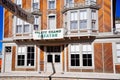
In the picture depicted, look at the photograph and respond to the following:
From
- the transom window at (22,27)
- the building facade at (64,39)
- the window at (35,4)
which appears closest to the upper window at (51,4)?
the building facade at (64,39)

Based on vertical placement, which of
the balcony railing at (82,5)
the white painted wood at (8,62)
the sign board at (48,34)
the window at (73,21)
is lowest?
the white painted wood at (8,62)

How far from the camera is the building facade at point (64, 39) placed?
72.0 feet

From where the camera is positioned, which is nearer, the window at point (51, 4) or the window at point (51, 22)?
the window at point (51, 22)

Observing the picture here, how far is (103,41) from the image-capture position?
22.0 m

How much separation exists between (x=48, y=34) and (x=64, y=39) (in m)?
1.93

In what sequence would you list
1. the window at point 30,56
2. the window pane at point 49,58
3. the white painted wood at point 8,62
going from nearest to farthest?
the window pane at point 49,58, the window at point 30,56, the white painted wood at point 8,62

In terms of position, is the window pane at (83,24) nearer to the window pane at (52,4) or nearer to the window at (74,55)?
the window at (74,55)

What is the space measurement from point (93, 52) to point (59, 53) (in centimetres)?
425

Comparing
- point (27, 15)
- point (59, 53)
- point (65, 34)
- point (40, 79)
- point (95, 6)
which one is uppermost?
point (95, 6)

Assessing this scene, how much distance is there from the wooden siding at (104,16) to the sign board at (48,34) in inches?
178

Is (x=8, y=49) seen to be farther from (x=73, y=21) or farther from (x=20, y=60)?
(x=73, y=21)

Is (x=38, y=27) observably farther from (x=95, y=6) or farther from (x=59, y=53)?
(x=95, y=6)

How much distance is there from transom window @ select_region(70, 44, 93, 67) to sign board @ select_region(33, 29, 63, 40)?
2.08 m


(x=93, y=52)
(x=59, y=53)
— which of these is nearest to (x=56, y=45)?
(x=59, y=53)
